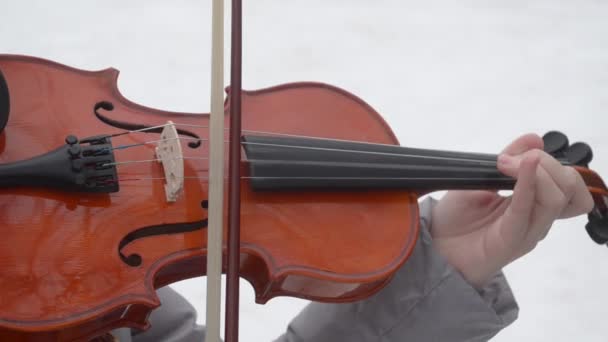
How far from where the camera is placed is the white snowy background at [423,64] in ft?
3.72

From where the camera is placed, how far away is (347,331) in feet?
2.11

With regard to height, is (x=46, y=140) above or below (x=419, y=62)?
below

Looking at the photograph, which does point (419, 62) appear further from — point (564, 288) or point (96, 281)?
point (96, 281)

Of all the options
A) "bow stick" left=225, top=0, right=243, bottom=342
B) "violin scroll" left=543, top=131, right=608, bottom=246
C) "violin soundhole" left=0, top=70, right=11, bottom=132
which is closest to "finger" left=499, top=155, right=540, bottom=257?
"violin scroll" left=543, top=131, right=608, bottom=246

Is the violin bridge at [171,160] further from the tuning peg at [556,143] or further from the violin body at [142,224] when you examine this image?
the tuning peg at [556,143]

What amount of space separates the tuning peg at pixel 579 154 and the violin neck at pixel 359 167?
98 mm

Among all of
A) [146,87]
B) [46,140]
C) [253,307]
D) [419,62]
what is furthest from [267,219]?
[419,62]

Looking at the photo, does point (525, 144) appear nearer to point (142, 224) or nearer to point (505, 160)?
point (505, 160)

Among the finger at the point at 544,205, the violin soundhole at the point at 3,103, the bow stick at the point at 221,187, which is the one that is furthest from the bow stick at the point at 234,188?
the finger at the point at 544,205

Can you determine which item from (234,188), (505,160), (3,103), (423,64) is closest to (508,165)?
(505,160)

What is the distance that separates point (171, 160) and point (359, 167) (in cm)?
16

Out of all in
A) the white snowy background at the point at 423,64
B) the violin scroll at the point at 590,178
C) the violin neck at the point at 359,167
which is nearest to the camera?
the violin neck at the point at 359,167

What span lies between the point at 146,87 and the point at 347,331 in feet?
2.18

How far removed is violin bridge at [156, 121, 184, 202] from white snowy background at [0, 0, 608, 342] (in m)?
0.53
